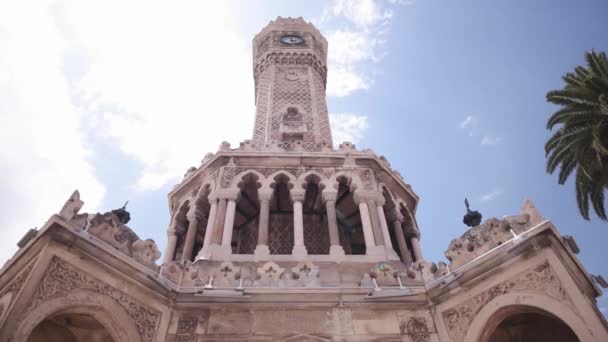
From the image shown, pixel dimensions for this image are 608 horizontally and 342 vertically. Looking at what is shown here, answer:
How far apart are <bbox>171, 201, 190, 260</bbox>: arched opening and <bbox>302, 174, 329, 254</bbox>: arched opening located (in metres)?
3.92

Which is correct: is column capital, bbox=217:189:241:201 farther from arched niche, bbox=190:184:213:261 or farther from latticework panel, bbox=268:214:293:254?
latticework panel, bbox=268:214:293:254

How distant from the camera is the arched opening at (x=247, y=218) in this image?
1423cm

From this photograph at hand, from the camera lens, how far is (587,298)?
7.01m

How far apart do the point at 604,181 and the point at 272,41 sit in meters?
16.1

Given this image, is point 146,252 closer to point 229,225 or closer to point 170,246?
point 229,225

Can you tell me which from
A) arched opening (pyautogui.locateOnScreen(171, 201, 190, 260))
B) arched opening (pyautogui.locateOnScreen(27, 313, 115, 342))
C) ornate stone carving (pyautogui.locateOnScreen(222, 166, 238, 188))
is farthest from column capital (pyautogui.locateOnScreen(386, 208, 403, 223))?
arched opening (pyautogui.locateOnScreen(27, 313, 115, 342))

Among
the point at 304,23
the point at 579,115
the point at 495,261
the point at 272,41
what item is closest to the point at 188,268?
the point at 495,261

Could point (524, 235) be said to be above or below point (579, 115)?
below

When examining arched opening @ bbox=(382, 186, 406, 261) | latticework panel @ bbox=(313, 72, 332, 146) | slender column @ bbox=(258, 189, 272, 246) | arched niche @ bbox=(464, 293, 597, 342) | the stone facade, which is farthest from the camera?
latticework panel @ bbox=(313, 72, 332, 146)

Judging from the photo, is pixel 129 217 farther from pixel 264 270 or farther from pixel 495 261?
pixel 495 261

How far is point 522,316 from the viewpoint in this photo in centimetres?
850

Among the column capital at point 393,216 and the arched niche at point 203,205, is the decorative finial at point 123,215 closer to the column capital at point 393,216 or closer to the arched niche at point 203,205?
the arched niche at point 203,205

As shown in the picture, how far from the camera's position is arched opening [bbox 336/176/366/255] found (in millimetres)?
14609

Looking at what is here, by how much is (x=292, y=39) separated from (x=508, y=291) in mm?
19084
